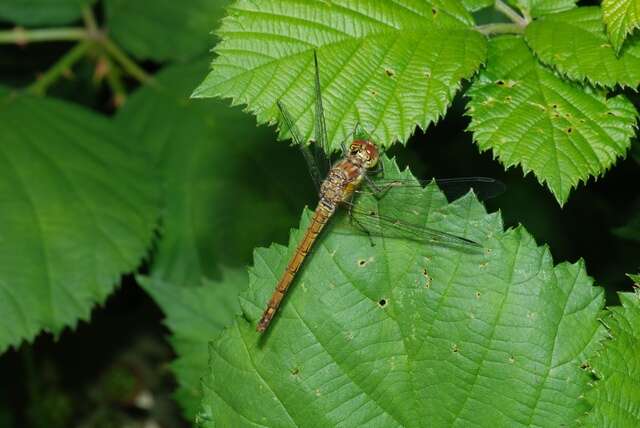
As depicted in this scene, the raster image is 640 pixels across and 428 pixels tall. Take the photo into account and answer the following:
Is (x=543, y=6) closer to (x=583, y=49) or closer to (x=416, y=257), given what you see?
(x=583, y=49)

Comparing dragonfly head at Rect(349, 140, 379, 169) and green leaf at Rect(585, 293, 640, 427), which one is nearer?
green leaf at Rect(585, 293, 640, 427)

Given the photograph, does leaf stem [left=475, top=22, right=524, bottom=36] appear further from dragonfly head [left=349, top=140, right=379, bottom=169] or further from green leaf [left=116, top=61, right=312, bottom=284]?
green leaf [left=116, top=61, right=312, bottom=284]

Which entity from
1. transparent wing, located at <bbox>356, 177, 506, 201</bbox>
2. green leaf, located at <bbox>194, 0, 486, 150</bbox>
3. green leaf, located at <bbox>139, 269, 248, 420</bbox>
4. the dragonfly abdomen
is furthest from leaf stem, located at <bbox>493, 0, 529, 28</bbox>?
green leaf, located at <bbox>139, 269, 248, 420</bbox>

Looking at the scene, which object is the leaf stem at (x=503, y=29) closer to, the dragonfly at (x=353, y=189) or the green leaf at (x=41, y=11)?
the dragonfly at (x=353, y=189)

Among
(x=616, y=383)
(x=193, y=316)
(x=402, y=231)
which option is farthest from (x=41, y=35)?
(x=616, y=383)

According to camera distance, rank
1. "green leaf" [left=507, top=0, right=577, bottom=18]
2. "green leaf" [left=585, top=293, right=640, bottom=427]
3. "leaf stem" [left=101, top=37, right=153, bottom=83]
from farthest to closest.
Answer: "leaf stem" [left=101, top=37, right=153, bottom=83]
"green leaf" [left=507, top=0, right=577, bottom=18]
"green leaf" [left=585, top=293, right=640, bottom=427]
